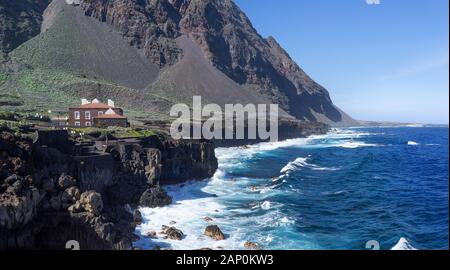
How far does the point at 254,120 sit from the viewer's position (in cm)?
15525

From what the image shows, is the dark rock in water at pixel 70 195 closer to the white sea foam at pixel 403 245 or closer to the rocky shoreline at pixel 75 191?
the rocky shoreline at pixel 75 191

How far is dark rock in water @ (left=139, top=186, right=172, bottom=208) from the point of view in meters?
44.3

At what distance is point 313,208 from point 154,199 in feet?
54.8

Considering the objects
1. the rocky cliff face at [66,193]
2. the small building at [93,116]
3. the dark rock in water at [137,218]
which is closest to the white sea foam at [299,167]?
the small building at [93,116]

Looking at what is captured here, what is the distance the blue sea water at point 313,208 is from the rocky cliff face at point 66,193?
3291 mm

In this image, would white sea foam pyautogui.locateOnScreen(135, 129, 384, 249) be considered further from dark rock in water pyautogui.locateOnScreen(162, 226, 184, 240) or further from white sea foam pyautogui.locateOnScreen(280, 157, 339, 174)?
white sea foam pyautogui.locateOnScreen(280, 157, 339, 174)

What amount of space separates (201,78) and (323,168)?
117389 mm

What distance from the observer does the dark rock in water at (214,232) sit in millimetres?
34188

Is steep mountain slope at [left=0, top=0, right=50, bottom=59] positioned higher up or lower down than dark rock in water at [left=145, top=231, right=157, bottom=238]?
higher up

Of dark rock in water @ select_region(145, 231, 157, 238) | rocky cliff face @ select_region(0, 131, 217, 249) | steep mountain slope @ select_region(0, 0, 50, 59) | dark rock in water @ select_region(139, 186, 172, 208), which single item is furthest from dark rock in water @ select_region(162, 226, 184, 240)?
steep mountain slope @ select_region(0, 0, 50, 59)

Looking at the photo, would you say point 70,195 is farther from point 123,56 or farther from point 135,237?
point 123,56

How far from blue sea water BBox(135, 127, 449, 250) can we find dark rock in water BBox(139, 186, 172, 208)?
1066 millimetres

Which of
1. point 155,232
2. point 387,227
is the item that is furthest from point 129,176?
point 387,227
